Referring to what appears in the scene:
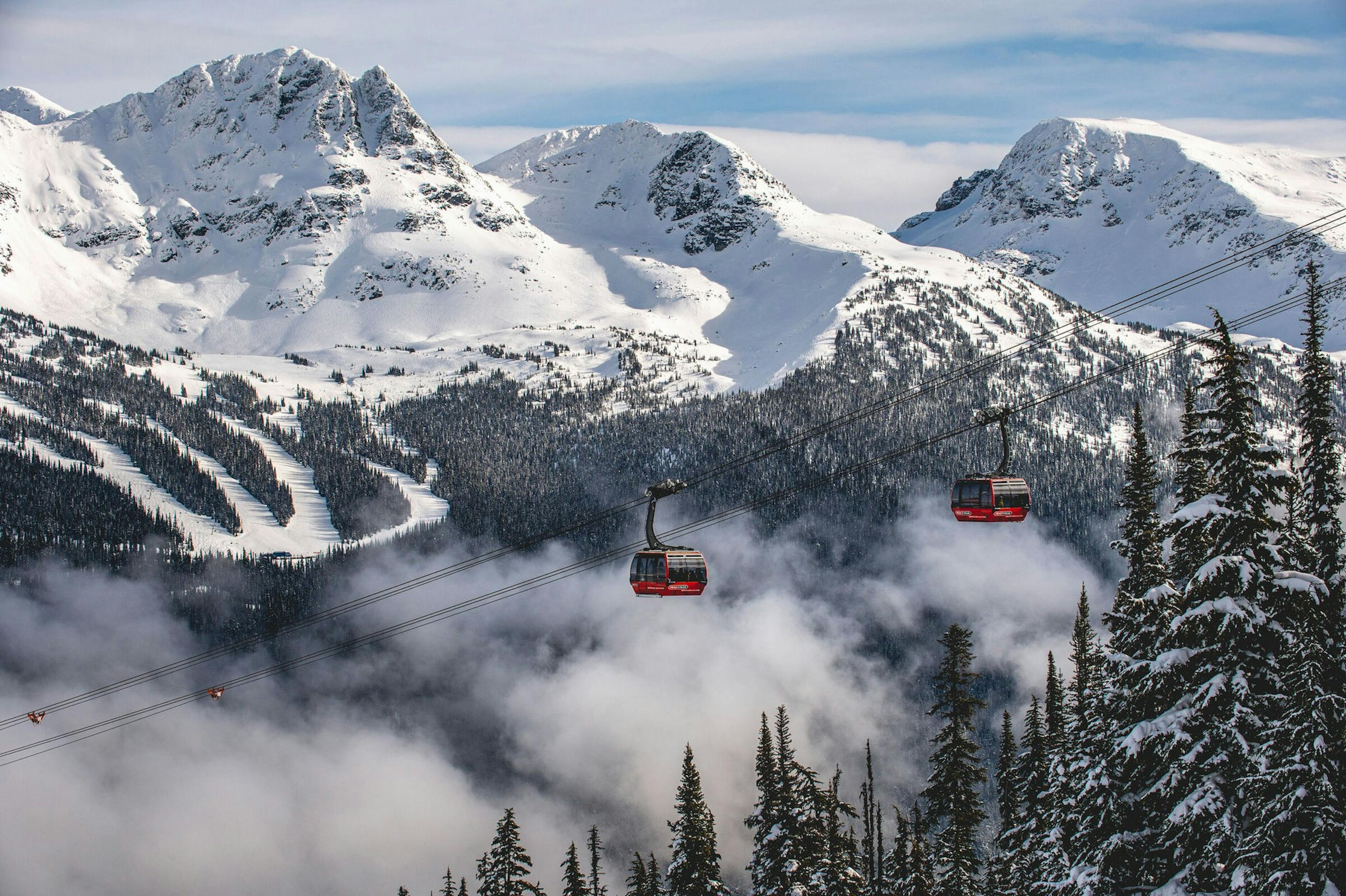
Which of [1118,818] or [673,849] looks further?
[673,849]

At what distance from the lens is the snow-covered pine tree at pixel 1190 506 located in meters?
28.2

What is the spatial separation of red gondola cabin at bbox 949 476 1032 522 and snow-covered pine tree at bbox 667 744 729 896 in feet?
61.2

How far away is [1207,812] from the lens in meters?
27.1

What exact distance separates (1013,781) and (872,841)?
71.4m

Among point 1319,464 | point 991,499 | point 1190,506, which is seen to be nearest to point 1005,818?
point 991,499

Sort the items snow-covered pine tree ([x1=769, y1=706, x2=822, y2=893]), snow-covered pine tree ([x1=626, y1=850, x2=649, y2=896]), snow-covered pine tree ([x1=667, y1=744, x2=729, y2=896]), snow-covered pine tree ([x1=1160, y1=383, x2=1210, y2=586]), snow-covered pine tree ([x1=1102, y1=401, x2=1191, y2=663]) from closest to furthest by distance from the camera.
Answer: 1. snow-covered pine tree ([x1=1160, y1=383, x2=1210, y2=586])
2. snow-covered pine tree ([x1=1102, y1=401, x2=1191, y2=663])
3. snow-covered pine tree ([x1=769, y1=706, x2=822, y2=893])
4. snow-covered pine tree ([x1=667, y1=744, x2=729, y2=896])
5. snow-covered pine tree ([x1=626, y1=850, x2=649, y2=896])

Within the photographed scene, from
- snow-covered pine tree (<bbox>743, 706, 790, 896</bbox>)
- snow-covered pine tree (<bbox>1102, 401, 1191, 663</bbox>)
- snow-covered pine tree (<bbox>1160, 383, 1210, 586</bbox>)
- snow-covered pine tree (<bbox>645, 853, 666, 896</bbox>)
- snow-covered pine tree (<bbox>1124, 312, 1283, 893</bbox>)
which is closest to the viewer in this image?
snow-covered pine tree (<bbox>1124, 312, 1283, 893</bbox>)

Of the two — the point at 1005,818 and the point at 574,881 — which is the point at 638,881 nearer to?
the point at 574,881

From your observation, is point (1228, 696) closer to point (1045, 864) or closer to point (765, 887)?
point (1045, 864)

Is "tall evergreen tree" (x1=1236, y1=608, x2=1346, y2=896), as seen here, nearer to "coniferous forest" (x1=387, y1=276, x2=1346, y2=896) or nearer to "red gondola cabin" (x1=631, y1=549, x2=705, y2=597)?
"coniferous forest" (x1=387, y1=276, x2=1346, y2=896)

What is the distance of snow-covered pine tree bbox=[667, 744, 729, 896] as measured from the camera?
63.4 meters

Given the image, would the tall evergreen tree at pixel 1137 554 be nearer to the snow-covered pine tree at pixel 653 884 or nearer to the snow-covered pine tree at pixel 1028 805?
the snow-covered pine tree at pixel 1028 805

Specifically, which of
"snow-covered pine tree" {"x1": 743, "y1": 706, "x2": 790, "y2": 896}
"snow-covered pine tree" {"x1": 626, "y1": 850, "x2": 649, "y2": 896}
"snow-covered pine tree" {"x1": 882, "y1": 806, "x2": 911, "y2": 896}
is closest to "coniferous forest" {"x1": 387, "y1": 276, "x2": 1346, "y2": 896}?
"snow-covered pine tree" {"x1": 743, "y1": 706, "x2": 790, "y2": 896}

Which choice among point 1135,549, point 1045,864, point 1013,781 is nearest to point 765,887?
point 1013,781
